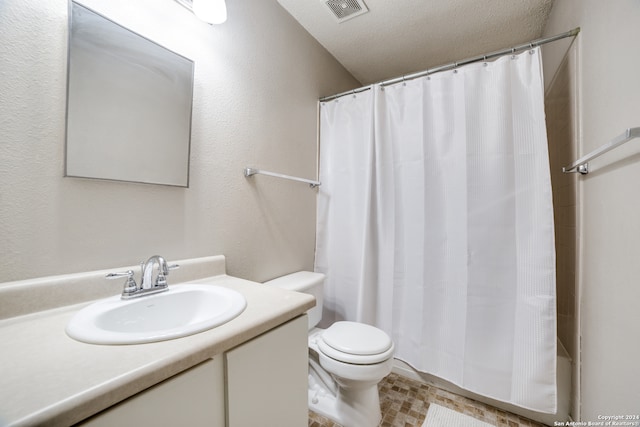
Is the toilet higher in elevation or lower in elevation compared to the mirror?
lower

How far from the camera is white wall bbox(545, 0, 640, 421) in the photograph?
76 centimetres

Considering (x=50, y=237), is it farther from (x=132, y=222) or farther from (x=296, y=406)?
(x=296, y=406)

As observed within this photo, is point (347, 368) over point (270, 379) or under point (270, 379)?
under

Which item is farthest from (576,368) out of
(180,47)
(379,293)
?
(180,47)

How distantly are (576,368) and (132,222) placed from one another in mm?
1978

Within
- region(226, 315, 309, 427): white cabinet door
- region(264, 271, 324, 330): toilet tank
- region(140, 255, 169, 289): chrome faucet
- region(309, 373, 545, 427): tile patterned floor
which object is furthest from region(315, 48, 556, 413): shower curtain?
region(140, 255, 169, 289): chrome faucet

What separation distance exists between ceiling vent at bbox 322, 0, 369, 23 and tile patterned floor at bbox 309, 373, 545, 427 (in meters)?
2.29

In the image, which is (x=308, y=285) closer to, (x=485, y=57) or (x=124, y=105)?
(x=124, y=105)

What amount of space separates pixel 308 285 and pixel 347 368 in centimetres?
45

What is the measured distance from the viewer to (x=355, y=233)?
67.5 inches

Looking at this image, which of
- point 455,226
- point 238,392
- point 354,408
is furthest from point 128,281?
point 455,226

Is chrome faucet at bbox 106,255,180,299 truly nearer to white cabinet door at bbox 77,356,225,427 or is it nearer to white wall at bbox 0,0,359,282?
white wall at bbox 0,0,359,282

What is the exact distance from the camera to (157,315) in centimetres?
83

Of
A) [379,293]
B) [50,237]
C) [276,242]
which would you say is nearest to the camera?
[50,237]
